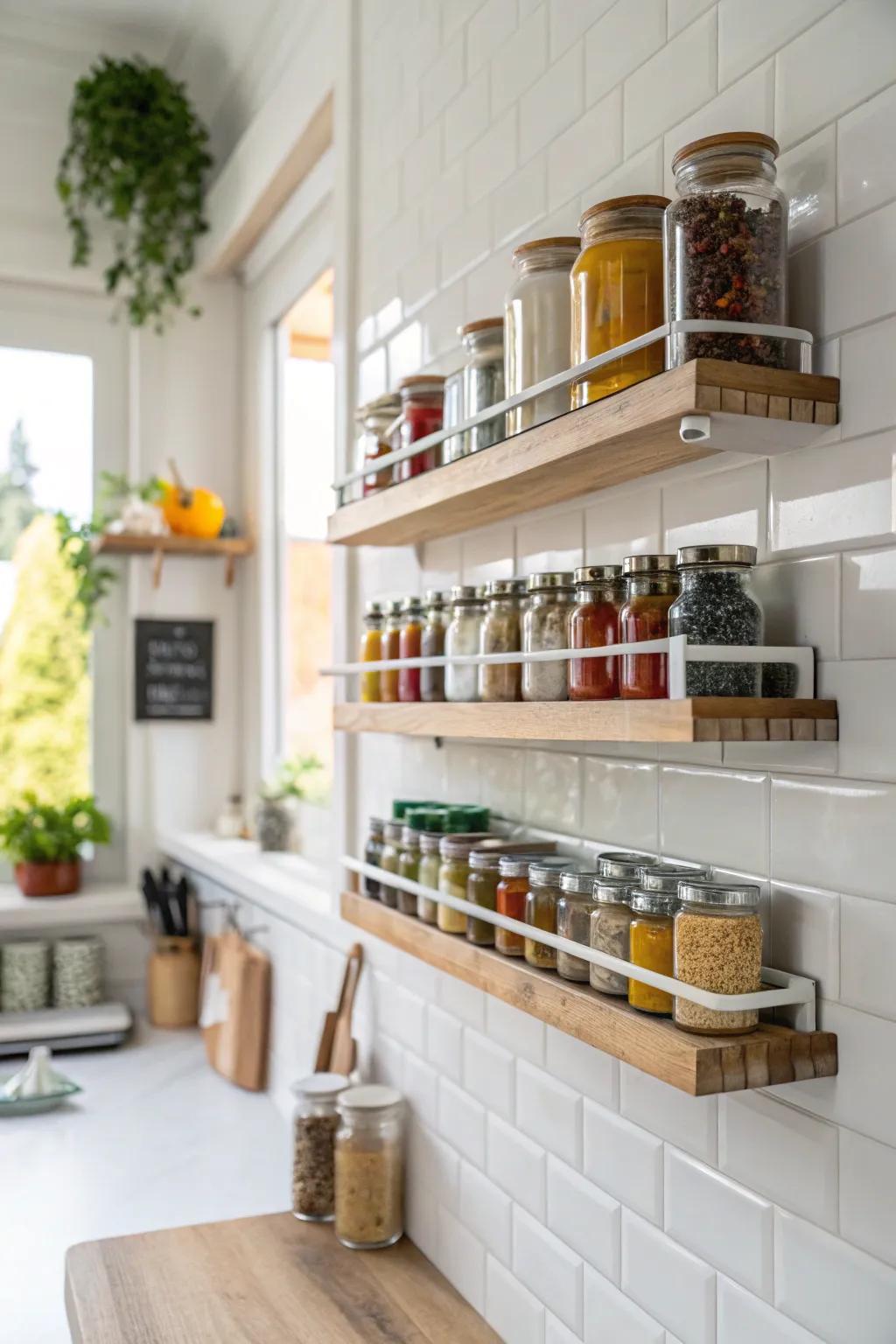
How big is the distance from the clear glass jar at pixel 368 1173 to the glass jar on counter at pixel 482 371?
0.97 meters

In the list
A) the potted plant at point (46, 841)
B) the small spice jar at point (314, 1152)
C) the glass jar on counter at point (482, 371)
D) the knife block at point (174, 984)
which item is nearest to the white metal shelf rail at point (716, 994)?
the glass jar on counter at point (482, 371)

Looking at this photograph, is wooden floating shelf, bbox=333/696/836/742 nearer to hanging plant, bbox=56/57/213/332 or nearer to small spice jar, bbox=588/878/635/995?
small spice jar, bbox=588/878/635/995

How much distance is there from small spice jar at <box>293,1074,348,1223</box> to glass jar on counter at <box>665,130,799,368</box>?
1.30 metres

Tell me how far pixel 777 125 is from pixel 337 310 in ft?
3.82

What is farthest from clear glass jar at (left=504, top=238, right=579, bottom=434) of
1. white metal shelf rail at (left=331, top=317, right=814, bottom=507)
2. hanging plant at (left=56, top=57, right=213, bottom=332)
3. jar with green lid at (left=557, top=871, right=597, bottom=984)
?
hanging plant at (left=56, top=57, right=213, bottom=332)

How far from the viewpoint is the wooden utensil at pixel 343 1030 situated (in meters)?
1.92

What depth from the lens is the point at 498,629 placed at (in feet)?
4.39

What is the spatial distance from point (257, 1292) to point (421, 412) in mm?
1166

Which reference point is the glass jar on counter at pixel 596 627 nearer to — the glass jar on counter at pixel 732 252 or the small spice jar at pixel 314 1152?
the glass jar on counter at pixel 732 252

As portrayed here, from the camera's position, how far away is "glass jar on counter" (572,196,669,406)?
105 centimetres

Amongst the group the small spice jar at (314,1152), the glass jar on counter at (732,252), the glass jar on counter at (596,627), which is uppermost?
the glass jar on counter at (732,252)

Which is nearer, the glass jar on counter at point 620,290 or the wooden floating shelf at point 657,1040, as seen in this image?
the wooden floating shelf at point 657,1040

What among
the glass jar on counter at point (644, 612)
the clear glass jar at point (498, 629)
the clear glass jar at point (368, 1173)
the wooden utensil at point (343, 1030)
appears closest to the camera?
the glass jar on counter at point (644, 612)

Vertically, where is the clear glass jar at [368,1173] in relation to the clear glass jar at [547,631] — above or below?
Result: below
